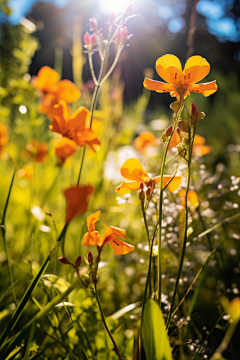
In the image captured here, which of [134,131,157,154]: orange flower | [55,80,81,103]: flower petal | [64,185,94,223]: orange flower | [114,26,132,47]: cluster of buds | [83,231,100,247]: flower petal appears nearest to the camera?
[64,185,94,223]: orange flower

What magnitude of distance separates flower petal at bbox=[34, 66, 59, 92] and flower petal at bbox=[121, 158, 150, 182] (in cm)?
55

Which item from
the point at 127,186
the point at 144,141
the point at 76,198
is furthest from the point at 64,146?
the point at 144,141

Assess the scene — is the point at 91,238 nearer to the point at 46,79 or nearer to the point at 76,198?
the point at 76,198

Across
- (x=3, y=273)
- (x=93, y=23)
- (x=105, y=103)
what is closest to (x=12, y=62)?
(x=105, y=103)

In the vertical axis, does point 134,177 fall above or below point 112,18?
below

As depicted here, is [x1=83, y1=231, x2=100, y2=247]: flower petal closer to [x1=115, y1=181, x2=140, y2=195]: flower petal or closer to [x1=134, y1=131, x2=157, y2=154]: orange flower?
[x1=115, y1=181, x2=140, y2=195]: flower petal

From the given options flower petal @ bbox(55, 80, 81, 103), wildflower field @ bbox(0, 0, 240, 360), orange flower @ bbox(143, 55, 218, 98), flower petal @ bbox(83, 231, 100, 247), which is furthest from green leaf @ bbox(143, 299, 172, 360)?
flower petal @ bbox(55, 80, 81, 103)

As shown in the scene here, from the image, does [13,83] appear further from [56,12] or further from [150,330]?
[56,12]

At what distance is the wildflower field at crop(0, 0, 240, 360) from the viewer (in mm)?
339

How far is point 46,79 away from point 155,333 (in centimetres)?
76

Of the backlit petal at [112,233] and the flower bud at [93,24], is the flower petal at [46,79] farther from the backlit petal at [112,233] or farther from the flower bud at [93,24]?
the backlit petal at [112,233]

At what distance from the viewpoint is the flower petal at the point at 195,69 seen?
365 millimetres

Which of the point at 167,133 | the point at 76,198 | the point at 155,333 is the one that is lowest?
the point at 155,333

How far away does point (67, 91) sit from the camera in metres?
0.77
